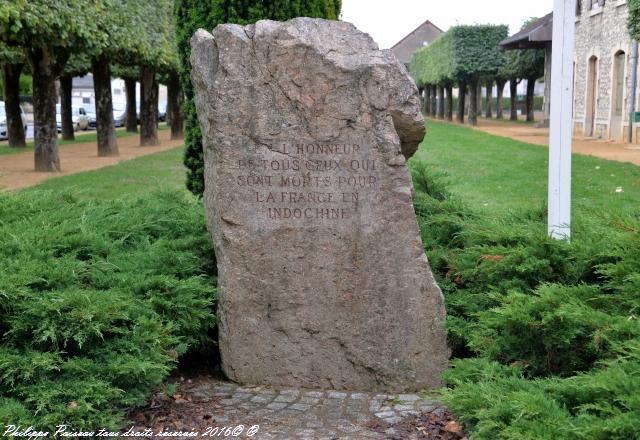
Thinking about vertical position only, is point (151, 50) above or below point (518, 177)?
above

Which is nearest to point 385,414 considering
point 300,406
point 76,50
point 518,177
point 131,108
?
point 300,406

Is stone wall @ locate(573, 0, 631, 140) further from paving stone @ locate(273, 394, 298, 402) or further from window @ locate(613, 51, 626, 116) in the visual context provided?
paving stone @ locate(273, 394, 298, 402)

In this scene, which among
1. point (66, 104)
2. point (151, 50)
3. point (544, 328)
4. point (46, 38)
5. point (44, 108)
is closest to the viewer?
point (544, 328)

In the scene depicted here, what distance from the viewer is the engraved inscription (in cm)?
490

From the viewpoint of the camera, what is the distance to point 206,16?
326 inches

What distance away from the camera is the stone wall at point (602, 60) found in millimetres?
25172

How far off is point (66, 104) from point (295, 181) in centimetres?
2801

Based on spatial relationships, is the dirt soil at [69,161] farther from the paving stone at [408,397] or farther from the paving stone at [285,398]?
the paving stone at [408,397]

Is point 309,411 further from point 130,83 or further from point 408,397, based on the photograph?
point 130,83

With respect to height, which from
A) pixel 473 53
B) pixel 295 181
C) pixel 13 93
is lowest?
pixel 295 181

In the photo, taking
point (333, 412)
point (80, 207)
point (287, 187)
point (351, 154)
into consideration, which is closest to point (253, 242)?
point (287, 187)

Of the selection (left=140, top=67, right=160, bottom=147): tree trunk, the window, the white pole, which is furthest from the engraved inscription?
the window

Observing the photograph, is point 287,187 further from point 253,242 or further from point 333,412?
point 333,412

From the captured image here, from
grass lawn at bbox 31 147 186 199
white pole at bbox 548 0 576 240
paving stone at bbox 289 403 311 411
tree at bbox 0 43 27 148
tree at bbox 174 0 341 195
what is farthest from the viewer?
tree at bbox 0 43 27 148
